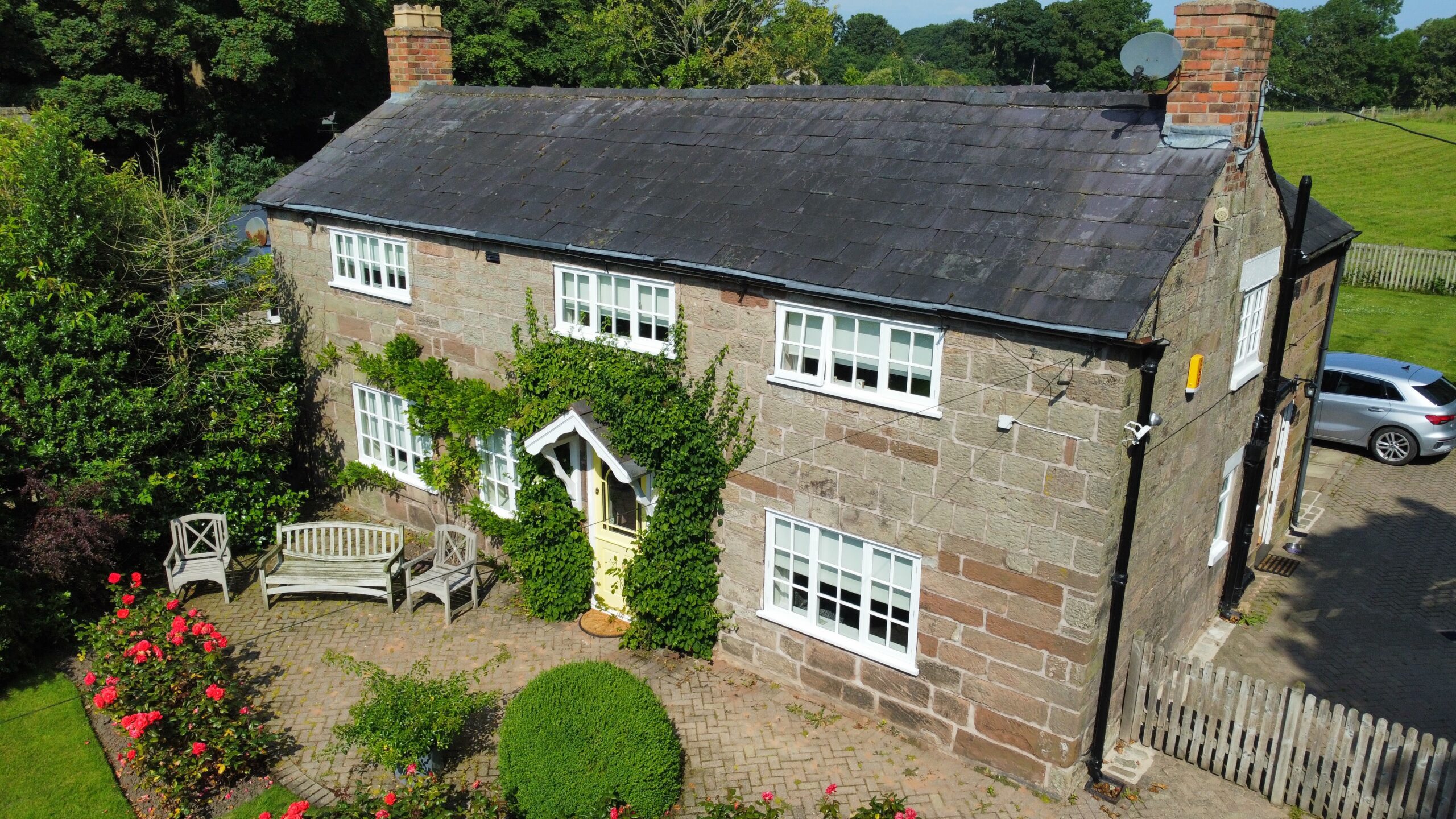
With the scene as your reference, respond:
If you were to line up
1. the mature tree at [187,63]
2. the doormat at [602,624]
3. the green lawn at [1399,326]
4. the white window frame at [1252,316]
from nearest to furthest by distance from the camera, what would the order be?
the white window frame at [1252,316] → the doormat at [602,624] → the green lawn at [1399,326] → the mature tree at [187,63]

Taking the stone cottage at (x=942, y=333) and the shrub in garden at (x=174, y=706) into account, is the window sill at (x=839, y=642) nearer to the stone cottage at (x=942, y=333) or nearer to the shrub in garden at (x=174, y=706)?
the stone cottage at (x=942, y=333)

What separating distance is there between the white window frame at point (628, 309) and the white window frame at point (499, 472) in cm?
219

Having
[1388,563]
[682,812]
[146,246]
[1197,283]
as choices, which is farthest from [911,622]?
[146,246]

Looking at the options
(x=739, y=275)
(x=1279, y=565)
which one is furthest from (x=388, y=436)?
(x=1279, y=565)

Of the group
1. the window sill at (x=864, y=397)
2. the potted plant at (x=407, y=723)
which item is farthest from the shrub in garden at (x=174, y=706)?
the window sill at (x=864, y=397)

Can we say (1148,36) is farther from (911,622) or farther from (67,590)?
(67,590)

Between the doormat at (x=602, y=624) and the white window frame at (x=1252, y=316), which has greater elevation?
the white window frame at (x=1252, y=316)

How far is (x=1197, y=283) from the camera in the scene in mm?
9242

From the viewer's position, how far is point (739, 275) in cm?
1018

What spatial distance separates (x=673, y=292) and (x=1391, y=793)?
8663 millimetres

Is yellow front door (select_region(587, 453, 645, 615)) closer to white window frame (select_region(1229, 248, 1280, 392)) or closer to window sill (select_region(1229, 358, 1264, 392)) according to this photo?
window sill (select_region(1229, 358, 1264, 392))

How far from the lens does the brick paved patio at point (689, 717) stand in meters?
9.45

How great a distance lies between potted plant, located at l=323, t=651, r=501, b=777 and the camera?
9164mm

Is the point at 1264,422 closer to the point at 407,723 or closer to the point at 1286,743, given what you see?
the point at 1286,743
